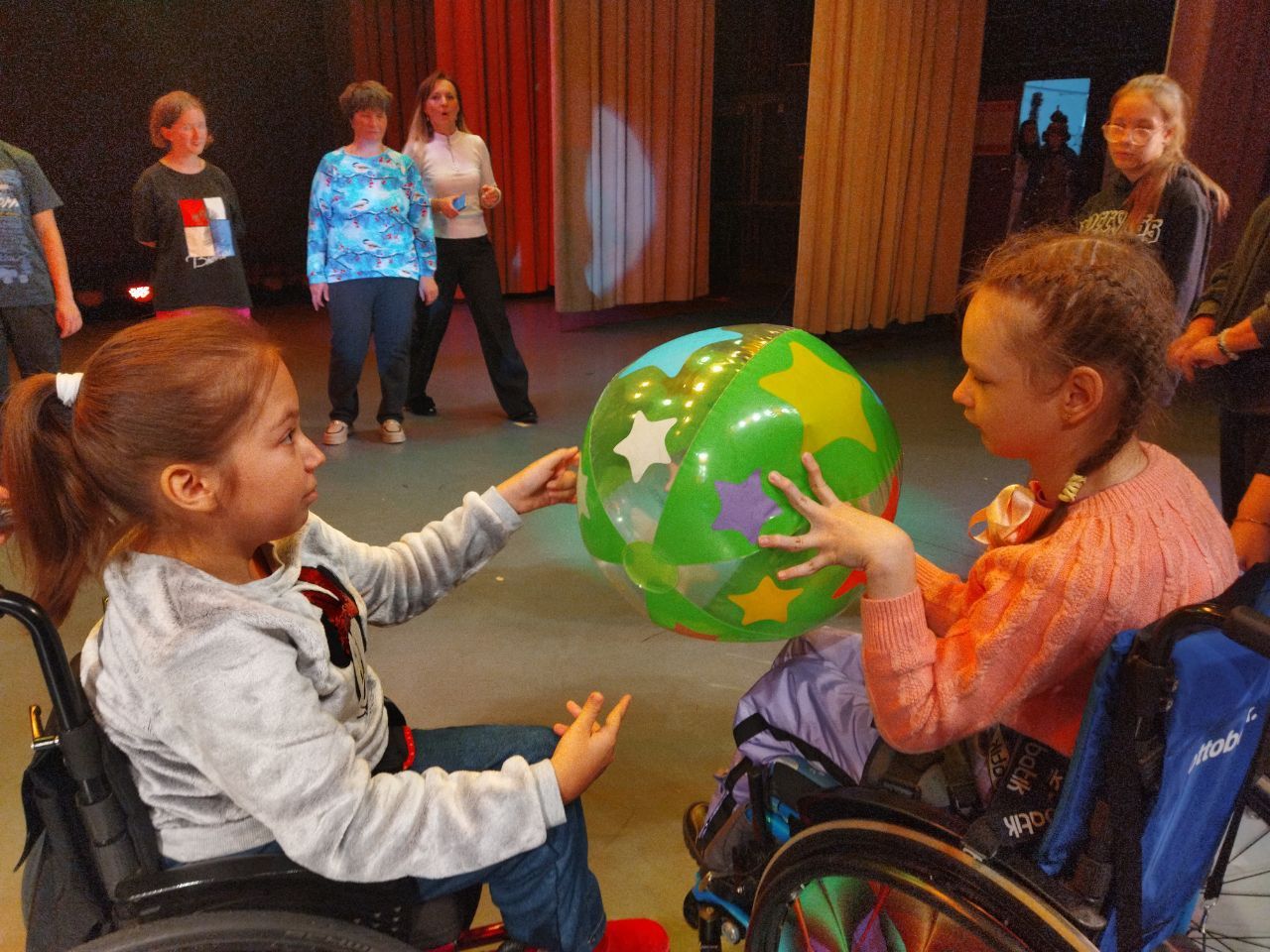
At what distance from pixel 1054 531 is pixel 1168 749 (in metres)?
0.29

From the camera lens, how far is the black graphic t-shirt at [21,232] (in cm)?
310

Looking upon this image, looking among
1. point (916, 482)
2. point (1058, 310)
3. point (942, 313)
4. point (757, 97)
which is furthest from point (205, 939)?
point (757, 97)

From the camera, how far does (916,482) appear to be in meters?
3.67

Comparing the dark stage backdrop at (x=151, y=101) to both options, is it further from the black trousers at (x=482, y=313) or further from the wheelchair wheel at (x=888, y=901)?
the wheelchair wheel at (x=888, y=901)

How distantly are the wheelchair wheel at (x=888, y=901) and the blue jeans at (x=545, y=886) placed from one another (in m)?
0.22

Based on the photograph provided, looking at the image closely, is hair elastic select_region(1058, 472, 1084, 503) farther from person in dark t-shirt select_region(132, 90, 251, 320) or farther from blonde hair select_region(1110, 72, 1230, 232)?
person in dark t-shirt select_region(132, 90, 251, 320)

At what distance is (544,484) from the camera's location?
4.97ft

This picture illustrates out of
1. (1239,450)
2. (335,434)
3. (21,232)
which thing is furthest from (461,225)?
(1239,450)

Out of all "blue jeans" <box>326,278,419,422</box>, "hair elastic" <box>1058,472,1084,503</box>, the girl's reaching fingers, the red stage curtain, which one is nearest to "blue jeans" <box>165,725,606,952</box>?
the girl's reaching fingers

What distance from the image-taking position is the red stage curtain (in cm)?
704

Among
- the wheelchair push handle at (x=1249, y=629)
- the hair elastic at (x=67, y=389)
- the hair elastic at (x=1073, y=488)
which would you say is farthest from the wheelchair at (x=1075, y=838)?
the hair elastic at (x=67, y=389)

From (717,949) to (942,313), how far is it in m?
6.34

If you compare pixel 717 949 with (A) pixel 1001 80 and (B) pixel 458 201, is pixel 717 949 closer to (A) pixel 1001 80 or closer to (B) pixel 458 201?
(B) pixel 458 201

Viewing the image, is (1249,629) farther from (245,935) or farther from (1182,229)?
(1182,229)
